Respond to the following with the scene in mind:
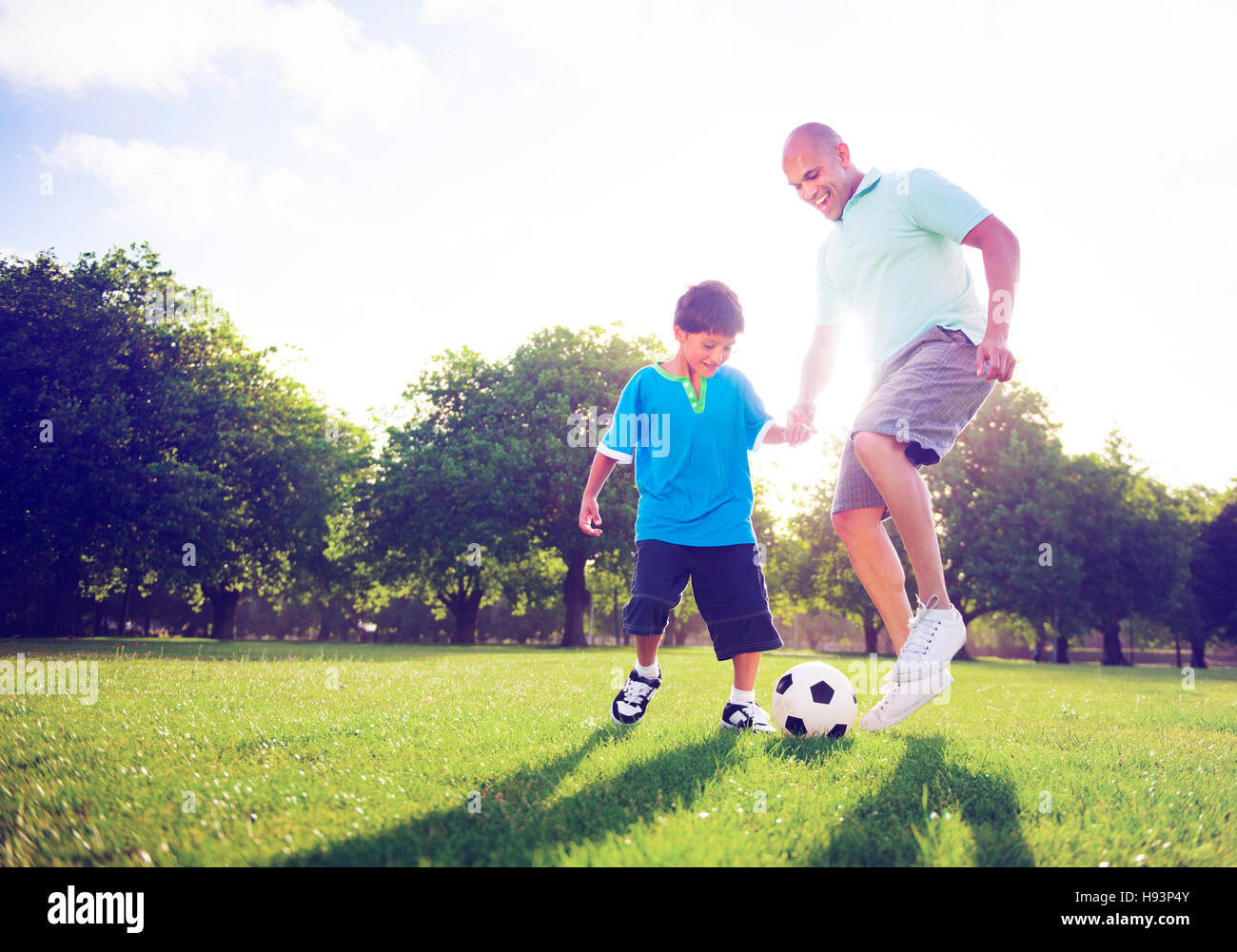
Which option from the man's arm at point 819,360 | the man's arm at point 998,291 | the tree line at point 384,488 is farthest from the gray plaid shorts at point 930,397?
the tree line at point 384,488

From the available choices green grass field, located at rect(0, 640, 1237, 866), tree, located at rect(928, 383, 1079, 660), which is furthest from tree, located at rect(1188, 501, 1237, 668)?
green grass field, located at rect(0, 640, 1237, 866)

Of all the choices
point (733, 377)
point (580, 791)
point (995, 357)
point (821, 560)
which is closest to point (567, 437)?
point (821, 560)

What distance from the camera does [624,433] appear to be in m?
5.01

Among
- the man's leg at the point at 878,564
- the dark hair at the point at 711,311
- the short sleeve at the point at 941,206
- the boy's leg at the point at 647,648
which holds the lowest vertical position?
the boy's leg at the point at 647,648

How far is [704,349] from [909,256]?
4.36 ft

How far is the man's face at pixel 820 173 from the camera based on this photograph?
14.6 feet

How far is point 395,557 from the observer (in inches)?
1297

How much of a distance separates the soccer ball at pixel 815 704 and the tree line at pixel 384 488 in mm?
20475

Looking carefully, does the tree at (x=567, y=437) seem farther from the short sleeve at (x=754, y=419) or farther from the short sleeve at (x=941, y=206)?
the short sleeve at (x=941, y=206)

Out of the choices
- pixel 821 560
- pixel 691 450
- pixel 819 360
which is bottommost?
pixel 821 560

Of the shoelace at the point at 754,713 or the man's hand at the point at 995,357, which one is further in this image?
the shoelace at the point at 754,713

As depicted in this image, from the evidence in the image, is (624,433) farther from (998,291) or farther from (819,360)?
(998,291)

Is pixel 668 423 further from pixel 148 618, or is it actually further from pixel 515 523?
pixel 148 618

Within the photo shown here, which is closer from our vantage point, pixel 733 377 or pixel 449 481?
pixel 733 377
